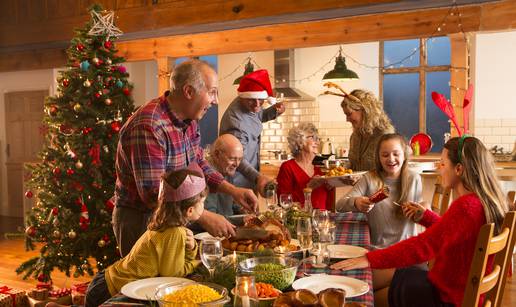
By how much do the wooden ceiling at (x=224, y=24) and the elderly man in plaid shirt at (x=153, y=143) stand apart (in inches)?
158

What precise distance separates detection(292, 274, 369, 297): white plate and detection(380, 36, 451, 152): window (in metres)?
7.97

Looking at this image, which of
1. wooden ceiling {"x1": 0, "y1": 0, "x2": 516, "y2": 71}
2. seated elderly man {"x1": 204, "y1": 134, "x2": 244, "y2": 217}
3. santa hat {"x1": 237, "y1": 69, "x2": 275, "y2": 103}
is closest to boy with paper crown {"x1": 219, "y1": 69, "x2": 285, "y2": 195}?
santa hat {"x1": 237, "y1": 69, "x2": 275, "y2": 103}

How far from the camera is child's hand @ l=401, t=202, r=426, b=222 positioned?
314 cm

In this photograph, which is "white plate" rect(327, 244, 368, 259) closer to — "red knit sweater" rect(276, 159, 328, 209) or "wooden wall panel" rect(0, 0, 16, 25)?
"red knit sweater" rect(276, 159, 328, 209)

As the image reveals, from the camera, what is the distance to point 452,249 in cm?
239

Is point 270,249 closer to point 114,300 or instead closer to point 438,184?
point 114,300

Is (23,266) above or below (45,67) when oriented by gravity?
A: below

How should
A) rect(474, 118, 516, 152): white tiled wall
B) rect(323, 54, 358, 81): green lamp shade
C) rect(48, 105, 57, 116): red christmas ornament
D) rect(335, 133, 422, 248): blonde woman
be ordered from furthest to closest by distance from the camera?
rect(474, 118, 516, 152): white tiled wall
rect(323, 54, 358, 81): green lamp shade
rect(48, 105, 57, 116): red christmas ornament
rect(335, 133, 422, 248): blonde woman

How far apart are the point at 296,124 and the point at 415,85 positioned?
7.48 feet

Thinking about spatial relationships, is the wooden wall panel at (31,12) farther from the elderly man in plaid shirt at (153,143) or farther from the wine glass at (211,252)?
the wine glass at (211,252)

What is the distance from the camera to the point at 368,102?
14.8 ft

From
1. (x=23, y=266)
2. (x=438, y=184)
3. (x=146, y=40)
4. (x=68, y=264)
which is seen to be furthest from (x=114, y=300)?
(x=146, y=40)

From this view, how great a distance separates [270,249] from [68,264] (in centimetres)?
367

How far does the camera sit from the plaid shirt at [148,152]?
103 inches
